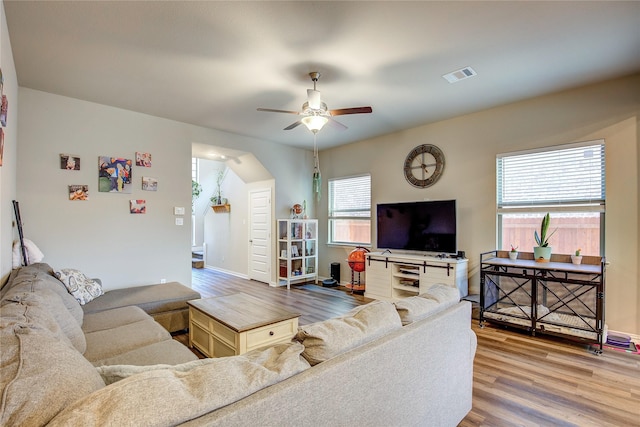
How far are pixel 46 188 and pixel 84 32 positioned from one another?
2.14 m

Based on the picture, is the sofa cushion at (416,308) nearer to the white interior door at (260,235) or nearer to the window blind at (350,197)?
the window blind at (350,197)

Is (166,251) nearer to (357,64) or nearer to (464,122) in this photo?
(357,64)

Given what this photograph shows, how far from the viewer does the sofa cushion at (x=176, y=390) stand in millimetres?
697

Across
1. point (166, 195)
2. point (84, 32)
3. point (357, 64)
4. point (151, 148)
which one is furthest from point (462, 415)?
point (151, 148)

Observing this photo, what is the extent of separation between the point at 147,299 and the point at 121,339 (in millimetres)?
1221

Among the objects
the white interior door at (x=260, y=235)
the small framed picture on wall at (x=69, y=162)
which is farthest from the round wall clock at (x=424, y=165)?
the small framed picture on wall at (x=69, y=162)

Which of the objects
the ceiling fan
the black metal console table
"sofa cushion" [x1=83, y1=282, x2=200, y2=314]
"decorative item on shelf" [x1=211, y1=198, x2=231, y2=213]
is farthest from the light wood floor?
"decorative item on shelf" [x1=211, y1=198, x2=231, y2=213]

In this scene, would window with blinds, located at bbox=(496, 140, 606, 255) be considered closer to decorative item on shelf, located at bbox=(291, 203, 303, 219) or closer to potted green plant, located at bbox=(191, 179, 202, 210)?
decorative item on shelf, located at bbox=(291, 203, 303, 219)

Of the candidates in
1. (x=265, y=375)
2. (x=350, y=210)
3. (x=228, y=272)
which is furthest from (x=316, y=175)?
(x=265, y=375)

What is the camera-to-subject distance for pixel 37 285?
86.3 inches

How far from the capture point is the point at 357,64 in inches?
116

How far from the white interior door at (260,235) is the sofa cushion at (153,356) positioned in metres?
4.04

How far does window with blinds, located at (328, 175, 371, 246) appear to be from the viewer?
582 cm

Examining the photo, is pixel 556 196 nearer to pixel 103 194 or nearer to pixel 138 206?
pixel 138 206
